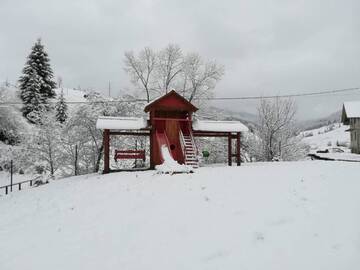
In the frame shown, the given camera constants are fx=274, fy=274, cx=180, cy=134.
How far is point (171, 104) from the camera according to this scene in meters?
18.0

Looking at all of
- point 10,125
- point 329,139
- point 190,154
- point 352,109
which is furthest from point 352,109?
point 329,139

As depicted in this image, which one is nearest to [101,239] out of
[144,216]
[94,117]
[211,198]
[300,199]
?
[144,216]

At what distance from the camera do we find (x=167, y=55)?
29922mm

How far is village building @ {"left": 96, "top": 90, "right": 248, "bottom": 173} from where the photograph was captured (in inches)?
655

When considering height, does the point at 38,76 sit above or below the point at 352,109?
above

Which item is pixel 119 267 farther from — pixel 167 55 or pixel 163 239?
pixel 167 55

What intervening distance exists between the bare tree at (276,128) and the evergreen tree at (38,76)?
1130 inches

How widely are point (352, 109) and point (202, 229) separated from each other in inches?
1405

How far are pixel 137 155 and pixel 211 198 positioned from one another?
952cm

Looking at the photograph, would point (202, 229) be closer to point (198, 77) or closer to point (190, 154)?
point (190, 154)

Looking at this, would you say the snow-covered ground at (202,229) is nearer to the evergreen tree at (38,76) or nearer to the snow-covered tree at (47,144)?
the snow-covered tree at (47,144)

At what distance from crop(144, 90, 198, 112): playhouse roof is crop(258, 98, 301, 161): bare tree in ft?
44.4

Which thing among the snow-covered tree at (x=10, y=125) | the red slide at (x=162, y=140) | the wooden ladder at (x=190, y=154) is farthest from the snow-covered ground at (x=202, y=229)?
the snow-covered tree at (x=10, y=125)

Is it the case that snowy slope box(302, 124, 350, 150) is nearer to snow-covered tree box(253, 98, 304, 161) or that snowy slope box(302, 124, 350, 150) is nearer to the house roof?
the house roof
